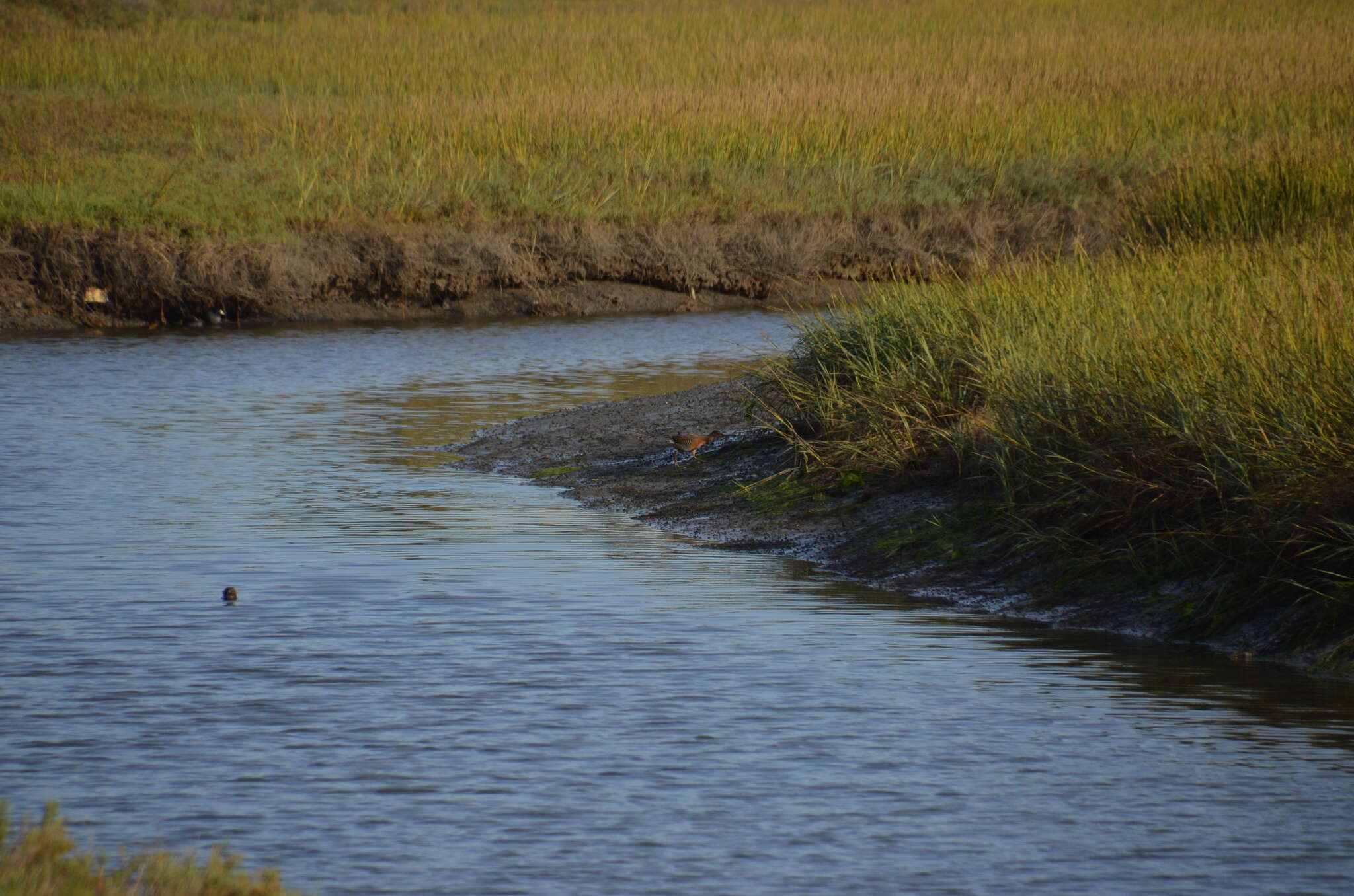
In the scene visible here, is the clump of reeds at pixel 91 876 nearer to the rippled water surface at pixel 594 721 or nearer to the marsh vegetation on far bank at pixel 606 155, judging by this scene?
the rippled water surface at pixel 594 721

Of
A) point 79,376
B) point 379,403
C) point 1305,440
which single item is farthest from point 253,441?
point 1305,440

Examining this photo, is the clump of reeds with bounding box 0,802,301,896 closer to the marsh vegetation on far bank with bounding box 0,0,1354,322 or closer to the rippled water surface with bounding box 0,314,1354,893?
the rippled water surface with bounding box 0,314,1354,893

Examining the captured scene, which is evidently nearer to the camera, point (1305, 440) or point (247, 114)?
point (1305, 440)

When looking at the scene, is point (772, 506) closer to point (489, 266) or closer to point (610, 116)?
point (489, 266)

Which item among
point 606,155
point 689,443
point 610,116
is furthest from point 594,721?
point 610,116

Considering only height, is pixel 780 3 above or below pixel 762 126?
above

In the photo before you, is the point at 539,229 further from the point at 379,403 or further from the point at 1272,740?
the point at 1272,740

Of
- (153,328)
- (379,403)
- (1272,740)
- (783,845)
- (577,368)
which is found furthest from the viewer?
(153,328)

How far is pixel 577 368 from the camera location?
1569 centimetres

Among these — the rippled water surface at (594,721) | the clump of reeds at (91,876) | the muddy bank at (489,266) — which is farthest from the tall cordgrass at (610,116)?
the clump of reeds at (91,876)

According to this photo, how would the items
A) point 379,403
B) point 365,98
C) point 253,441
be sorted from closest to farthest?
point 253,441
point 379,403
point 365,98

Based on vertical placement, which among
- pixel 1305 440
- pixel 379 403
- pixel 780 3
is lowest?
→ pixel 379 403

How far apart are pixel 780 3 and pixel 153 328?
29.1 m

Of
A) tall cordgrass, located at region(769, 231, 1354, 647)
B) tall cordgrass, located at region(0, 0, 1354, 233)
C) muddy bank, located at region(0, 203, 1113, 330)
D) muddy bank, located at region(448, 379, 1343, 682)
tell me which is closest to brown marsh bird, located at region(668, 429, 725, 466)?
muddy bank, located at region(448, 379, 1343, 682)
